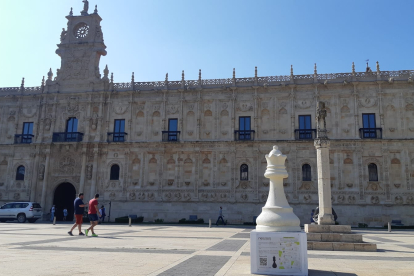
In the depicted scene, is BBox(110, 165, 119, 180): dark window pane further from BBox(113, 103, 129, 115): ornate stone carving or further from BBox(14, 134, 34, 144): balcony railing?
BBox(14, 134, 34, 144): balcony railing

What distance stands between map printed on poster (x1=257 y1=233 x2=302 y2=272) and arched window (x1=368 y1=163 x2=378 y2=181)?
94.1 ft

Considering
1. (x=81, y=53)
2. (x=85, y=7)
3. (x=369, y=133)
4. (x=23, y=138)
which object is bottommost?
(x=23, y=138)

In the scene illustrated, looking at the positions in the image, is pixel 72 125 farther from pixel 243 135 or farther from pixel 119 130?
pixel 243 135

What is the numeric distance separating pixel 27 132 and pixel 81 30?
13.4 meters

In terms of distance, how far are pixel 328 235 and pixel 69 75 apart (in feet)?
115

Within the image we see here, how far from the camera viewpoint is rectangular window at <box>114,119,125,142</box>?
37750mm

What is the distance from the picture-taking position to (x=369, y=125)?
34094 millimetres

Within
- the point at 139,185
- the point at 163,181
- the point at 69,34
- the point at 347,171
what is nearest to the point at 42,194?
the point at 139,185

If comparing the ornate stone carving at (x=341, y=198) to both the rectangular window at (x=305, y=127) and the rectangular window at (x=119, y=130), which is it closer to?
the rectangular window at (x=305, y=127)

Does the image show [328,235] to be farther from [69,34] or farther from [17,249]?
[69,34]

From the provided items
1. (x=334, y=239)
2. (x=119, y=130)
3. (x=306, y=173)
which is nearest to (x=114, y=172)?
(x=119, y=130)

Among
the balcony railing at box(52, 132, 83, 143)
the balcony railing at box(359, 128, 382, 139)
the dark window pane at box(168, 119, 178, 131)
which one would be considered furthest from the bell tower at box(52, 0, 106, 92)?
the balcony railing at box(359, 128, 382, 139)

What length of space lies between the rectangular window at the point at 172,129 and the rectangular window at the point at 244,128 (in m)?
6.78

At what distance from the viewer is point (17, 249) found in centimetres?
1162
